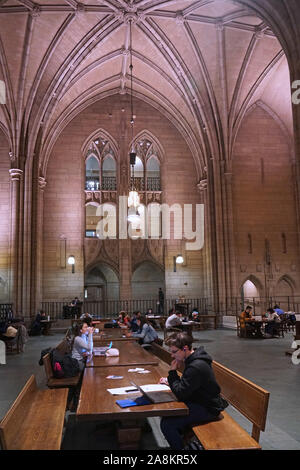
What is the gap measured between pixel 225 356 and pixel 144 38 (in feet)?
52.0

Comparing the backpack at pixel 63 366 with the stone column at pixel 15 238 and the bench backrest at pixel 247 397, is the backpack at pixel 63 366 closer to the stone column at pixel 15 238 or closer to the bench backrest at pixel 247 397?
the bench backrest at pixel 247 397

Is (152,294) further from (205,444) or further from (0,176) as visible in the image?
(205,444)

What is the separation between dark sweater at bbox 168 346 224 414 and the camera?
3.42 m

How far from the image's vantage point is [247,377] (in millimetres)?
7625

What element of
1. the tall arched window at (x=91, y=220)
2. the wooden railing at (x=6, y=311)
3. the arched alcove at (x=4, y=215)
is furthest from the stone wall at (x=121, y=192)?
the wooden railing at (x=6, y=311)

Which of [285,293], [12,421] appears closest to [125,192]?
[285,293]

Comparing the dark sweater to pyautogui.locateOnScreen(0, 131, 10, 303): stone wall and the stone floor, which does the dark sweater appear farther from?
pyautogui.locateOnScreen(0, 131, 10, 303): stone wall

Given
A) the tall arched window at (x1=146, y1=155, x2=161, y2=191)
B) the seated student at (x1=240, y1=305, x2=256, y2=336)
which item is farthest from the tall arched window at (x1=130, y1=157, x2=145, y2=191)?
the seated student at (x1=240, y1=305, x2=256, y2=336)

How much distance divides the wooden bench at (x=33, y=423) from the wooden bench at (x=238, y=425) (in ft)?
3.90

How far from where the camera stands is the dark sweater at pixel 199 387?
3.42m

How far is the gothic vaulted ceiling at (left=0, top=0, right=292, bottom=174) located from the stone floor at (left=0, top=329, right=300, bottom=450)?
12.0 m

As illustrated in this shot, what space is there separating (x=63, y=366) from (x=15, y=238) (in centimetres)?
1463

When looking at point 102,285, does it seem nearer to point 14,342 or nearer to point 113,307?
point 113,307

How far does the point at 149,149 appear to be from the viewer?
961 inches
